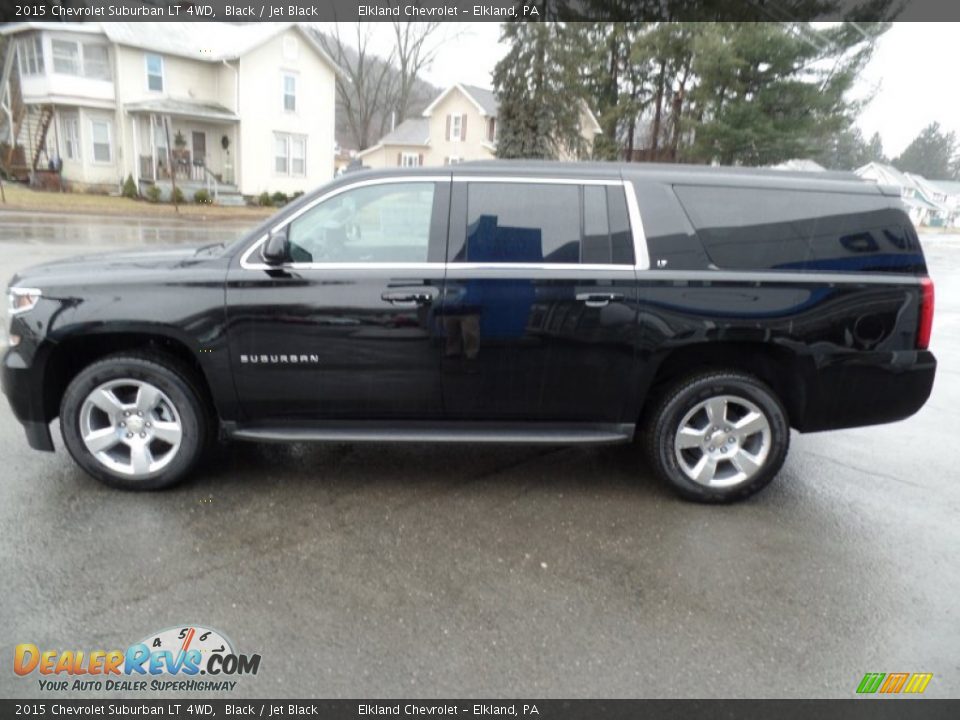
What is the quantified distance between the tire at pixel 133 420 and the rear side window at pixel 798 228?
10.2 ft

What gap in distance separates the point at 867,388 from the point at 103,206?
Answer: 2732 cm

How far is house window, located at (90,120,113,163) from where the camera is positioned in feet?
99.0

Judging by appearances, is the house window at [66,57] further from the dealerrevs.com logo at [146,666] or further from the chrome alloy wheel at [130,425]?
the dealerrevs.com logo at [146,666]

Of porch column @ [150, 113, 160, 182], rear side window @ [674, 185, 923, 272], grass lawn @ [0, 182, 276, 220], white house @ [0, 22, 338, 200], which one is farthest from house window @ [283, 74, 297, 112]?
rear side window @ [674, 185, 923, 272]

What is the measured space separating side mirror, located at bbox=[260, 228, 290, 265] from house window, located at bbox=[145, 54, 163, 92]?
106 feet

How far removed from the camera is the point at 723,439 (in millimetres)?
4156

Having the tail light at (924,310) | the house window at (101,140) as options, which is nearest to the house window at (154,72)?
the house window at (101,140)

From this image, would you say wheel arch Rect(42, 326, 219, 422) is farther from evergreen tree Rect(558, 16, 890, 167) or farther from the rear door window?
evergreen tree Rect(558, 16, 890, 167)

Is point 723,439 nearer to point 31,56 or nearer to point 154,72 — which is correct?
point 154,72

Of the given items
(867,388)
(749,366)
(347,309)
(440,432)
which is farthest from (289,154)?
(867,388)

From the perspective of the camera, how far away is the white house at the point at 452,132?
4478 centimetres

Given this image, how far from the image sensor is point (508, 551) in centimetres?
362

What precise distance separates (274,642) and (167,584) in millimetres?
695

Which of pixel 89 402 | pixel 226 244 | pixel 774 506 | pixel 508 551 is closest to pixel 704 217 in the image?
pixel 774 506
